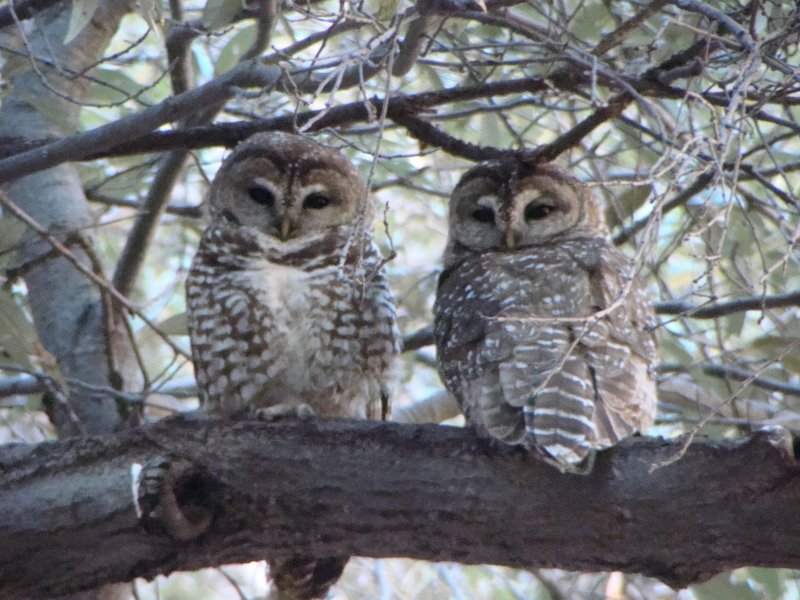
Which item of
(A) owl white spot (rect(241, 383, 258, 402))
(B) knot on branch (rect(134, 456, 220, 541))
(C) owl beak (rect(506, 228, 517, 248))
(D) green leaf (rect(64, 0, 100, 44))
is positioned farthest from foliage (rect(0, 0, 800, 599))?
(B) knot on branch (rect(134, 456, 220, 541))

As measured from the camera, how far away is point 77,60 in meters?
4.48

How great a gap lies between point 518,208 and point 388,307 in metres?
0.61

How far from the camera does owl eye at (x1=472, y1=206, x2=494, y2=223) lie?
4.05m

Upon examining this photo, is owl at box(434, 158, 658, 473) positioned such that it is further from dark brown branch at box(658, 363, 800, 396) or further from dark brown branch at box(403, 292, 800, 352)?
dark brown branch at box(658, 363, 800, 396)

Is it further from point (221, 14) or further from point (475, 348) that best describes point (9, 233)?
point (475, 348)

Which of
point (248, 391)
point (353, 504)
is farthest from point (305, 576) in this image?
point (353, 504)

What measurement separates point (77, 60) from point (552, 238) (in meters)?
1.83

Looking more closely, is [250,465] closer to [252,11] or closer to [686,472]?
[686,472]

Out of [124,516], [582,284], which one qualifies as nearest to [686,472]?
[582,284]

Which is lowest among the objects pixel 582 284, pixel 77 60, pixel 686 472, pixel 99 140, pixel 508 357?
pixel 686 472

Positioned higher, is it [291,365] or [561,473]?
[291,365]

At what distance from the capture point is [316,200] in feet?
12.8

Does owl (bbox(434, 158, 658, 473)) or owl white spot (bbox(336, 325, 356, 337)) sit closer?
owl (bbox(434, 158, 658, 473))

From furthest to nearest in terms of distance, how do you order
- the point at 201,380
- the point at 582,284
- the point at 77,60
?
the point at 77,60 → the point at 201,380 → the point at 582,284
